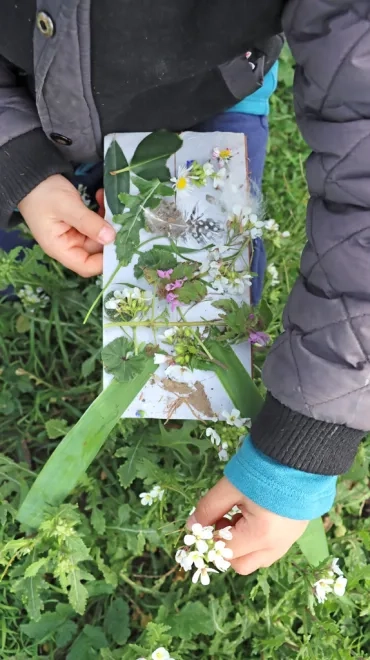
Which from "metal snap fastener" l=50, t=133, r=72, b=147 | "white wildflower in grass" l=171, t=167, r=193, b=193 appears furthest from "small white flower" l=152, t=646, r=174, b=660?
"metal snap fastener" l=50, t=133, r=72, b=147

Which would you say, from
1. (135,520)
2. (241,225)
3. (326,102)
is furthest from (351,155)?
(135,520)

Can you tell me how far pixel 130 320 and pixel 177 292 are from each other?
10cm

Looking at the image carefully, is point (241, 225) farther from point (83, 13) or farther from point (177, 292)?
point (83, 13)

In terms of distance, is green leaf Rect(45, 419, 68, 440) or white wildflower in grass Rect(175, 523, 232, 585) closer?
white wildflower in grass Rect(175, 523, 232, 585)

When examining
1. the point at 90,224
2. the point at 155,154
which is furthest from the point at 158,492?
the point at 155,154

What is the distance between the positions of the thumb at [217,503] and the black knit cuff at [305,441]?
94 millimetres

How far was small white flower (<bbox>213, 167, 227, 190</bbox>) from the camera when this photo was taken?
1.21 metres

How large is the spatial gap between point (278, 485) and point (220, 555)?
14 centimetres

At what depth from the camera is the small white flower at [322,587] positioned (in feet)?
3.49

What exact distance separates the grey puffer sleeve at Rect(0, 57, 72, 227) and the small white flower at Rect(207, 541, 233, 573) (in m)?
0.71

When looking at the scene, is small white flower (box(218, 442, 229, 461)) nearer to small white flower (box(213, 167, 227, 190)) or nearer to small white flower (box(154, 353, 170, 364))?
small white flower (box(154, 353, 170, 364))

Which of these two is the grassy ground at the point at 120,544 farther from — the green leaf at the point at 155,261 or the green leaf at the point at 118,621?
the green leaf at the point at 155,261

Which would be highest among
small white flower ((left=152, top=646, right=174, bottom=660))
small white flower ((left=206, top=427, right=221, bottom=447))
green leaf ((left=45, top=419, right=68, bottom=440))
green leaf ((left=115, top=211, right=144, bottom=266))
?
green leaf ((left=115, top=211, right=144, bottom=266))

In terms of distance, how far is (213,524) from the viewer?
3.50 feet
